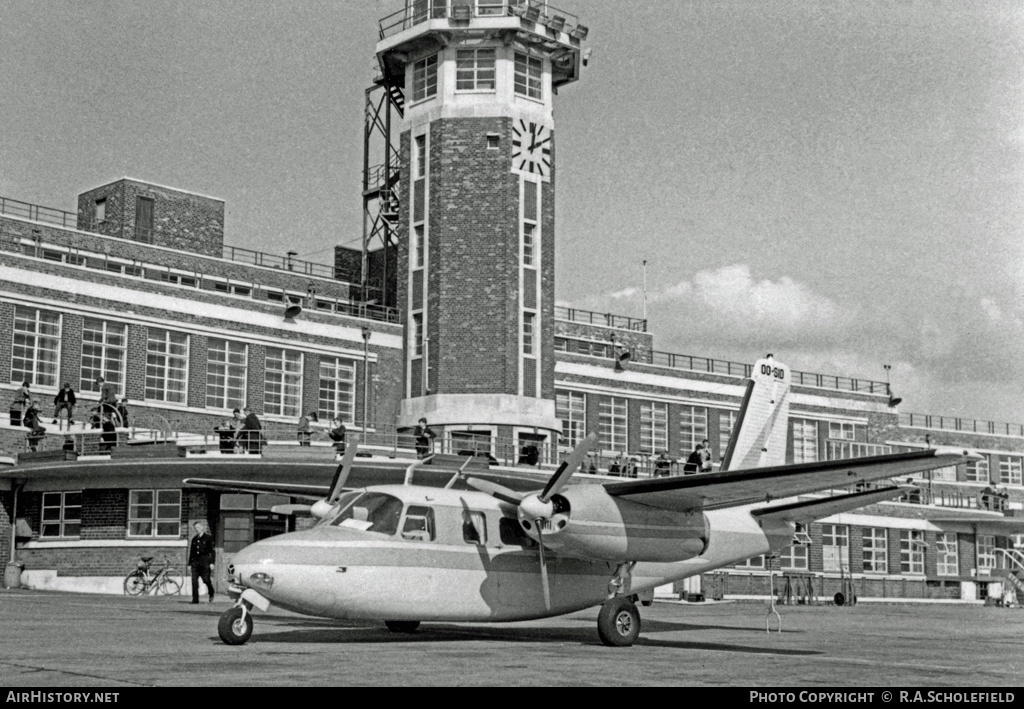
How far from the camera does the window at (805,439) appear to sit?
6944 centimetres

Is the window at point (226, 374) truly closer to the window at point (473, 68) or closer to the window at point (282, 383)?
the window at point (282, 383)

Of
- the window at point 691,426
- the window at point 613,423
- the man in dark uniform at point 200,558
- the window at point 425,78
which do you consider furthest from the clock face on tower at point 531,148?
the man in dark uniform at point 200,558

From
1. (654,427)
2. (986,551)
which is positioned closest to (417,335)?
(654,427)

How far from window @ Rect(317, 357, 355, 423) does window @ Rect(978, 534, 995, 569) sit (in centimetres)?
3751

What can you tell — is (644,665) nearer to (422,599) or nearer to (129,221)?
(422,599)

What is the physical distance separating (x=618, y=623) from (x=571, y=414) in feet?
135

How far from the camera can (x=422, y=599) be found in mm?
18703

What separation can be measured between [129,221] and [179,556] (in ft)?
70.0

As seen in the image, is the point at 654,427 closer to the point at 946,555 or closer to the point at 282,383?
the point at 946,555

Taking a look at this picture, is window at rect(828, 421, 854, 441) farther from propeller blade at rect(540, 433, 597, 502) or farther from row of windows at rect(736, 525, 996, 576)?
propeller blade at rect(540, 433, 597, 502)

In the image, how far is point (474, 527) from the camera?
778 inches

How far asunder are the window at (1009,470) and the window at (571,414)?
137ft

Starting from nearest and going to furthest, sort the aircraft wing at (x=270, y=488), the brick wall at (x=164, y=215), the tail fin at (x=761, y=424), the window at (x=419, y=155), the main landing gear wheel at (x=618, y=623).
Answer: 1. the main landing gear wheel at (x=618, y=623)
2. the aircraft wing at (x=270, y=488)
3. the tail fin at (x=761, y=424)
4. the window at (x=419, y=155)
5. the brick wall at (x=164, y=215)

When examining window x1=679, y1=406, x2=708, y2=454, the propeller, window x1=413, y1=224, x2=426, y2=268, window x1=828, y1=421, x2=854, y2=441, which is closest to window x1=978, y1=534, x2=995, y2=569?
window x1=828, y1=421, x2=854, y2=441
